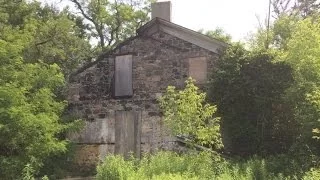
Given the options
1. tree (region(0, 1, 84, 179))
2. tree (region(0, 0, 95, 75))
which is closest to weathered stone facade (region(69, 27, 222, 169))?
tree (region(0, 0, 95, 75))

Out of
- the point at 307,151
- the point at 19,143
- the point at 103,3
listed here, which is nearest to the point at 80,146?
the point at 19,143

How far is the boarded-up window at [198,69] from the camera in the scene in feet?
56.4

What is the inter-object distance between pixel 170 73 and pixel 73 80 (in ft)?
14.4

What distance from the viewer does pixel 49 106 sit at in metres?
14.3

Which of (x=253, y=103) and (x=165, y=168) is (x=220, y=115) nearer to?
(x=253, y=103)

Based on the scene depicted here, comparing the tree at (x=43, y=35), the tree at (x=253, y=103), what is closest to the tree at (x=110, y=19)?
the tree at (x=43, y=35)

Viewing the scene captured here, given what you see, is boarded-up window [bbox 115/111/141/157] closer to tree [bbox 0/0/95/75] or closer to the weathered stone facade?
the weathered stone facade

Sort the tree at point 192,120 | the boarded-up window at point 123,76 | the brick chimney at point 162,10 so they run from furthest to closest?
1. the brick chimney at point 162,10
2. the boarded-up window at point 123,76
3. the tree at point 192,120

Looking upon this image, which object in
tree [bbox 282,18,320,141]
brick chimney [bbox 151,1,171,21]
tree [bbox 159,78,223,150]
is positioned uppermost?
brick chimney [bbox 151,1,171,21]

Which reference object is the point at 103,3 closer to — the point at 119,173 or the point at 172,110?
the point at 172,110

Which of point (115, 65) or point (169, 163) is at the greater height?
point (115, 65)

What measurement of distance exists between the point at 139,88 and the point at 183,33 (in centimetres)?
282

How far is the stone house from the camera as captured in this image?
17391mm

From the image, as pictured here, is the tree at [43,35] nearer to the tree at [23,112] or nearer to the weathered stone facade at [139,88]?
the weathered stone facade at [139,88]
